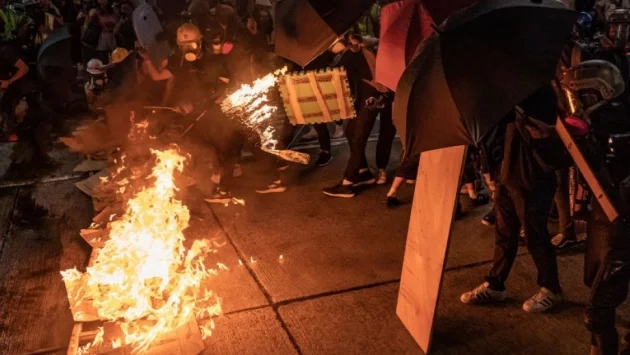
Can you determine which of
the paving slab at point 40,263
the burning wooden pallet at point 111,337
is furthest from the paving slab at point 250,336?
the paving slab at point 40,263

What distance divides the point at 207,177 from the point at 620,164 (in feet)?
17.2

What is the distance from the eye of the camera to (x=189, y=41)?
7180 millimetres

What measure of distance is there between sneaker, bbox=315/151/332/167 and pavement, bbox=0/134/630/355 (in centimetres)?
50

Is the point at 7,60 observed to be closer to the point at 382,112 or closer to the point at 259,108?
the point at 259,108

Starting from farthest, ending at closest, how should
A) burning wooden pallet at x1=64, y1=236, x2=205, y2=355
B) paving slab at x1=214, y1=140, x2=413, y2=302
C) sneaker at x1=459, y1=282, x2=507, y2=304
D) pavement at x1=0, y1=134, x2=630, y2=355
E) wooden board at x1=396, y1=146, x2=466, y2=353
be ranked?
1. paving slab at x1=214, y1=140, x2=413, y2=302
2. sneaker at x1=459, y1=282, x2=507, y2=304
3. pavement at x1=0, y1=134, x2=630, y2=355
4. burning wooden pallet at x1=64, y1=236, x2=205, y2=355
5. wooden board at x1=396, y1=146, x2=466, y2=353

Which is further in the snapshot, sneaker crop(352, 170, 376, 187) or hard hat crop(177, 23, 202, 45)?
sneaker crop(352, 170, 376, 187)

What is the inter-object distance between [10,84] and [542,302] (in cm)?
898

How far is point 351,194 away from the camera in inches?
295

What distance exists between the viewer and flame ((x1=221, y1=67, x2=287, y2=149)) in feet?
24.3

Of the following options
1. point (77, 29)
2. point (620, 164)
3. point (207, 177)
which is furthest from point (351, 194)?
point (77, 29)

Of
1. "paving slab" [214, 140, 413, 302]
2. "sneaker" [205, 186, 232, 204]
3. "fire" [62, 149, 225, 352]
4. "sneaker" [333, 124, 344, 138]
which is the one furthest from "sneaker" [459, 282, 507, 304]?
"sneaker" [333, 124, 344, 138]

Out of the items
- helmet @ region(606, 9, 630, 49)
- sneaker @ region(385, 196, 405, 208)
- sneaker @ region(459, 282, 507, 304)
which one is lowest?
sneaker @ region(385, 196, 405, 208)

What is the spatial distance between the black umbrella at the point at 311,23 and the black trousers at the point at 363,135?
2.30 m

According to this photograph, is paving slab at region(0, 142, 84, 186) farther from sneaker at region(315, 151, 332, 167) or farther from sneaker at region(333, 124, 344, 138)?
sneaker at region(333, 124, 344, 138)
